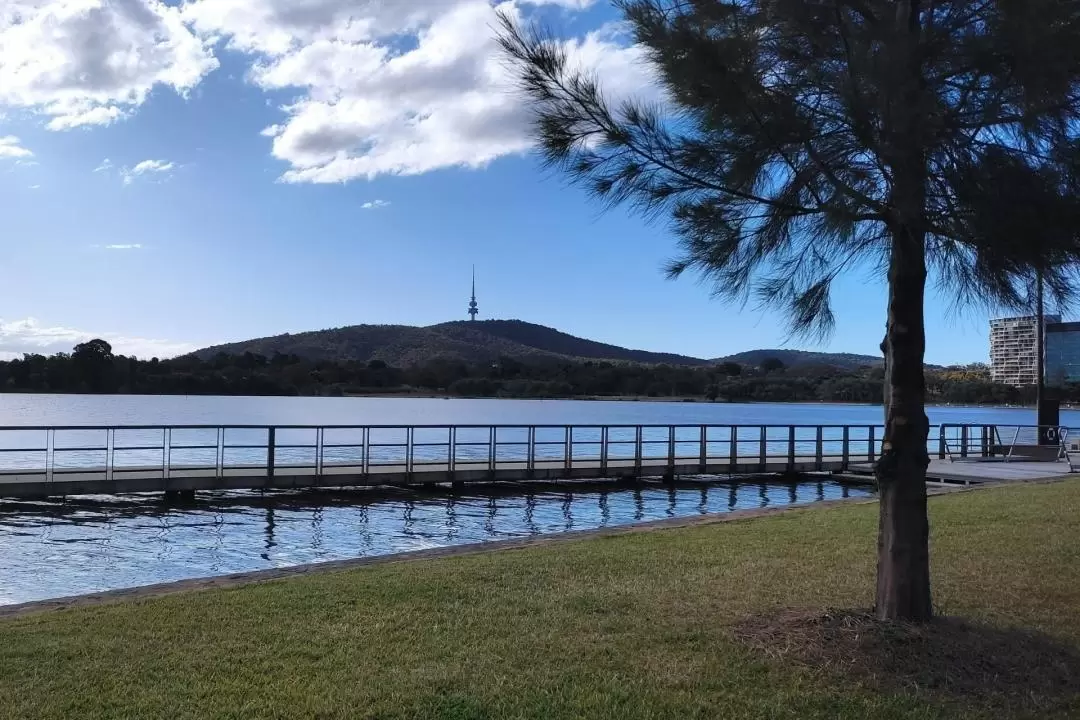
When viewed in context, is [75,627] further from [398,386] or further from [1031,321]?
[398,386]

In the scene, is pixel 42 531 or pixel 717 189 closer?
pixel 717 189

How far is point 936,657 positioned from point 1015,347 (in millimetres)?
7602

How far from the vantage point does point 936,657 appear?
15.5 feet

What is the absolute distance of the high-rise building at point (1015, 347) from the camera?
20.4ft

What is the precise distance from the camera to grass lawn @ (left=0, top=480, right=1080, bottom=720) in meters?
4.10

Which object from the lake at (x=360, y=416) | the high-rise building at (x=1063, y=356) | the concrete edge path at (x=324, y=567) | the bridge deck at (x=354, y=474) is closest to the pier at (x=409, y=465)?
the bridge deck at (x=354, y=474)

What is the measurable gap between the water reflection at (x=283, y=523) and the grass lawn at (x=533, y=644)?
405cm

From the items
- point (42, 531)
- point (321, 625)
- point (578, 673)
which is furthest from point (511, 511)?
point (578, 673)

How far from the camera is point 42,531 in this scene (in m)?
13.8

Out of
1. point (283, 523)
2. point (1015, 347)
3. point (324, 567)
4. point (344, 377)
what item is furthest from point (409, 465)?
point (344, 377)

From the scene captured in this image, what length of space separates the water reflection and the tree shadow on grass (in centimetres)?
705

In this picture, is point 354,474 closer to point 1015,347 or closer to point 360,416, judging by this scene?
point 1015,347

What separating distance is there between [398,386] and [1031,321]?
62974mm

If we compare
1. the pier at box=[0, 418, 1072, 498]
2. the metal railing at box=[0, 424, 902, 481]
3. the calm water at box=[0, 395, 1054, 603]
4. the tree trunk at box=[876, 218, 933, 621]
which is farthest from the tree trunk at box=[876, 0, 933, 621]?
the metal railing at box=[0, 424, 902, 481]
